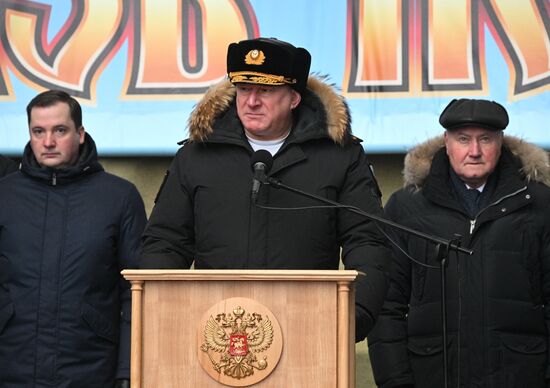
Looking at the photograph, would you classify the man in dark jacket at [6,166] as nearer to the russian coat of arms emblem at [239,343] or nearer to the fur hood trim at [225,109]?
the fur hood trim at [225,109]

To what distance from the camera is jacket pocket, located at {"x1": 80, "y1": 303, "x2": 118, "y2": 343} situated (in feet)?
14.6

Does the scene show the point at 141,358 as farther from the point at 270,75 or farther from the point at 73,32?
the point at 73,32

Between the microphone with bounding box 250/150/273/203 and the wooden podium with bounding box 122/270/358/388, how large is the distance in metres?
0.52

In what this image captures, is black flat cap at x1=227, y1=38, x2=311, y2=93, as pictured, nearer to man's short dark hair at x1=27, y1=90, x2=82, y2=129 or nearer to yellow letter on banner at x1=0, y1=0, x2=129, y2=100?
man's short dark hair at x1=27, y1=90, x2=82, y2=129

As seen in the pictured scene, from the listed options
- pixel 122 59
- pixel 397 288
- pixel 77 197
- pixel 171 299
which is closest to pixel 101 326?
pixel 77 197

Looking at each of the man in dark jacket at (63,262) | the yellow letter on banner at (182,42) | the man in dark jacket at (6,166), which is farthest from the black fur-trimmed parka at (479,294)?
the man in dark jacket at (6,166)

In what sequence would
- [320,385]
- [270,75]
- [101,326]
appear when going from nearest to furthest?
[320,385], [270,75], [101,326]

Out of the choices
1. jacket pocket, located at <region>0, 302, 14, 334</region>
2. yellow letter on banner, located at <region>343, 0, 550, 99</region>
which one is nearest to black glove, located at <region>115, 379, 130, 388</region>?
jacket pocket, located at <region>0, 302, 14, 334</region>

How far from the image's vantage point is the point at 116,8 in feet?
19.3

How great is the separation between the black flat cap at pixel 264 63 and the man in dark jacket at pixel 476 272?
103cm

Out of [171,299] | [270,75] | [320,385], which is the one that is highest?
[270,75]

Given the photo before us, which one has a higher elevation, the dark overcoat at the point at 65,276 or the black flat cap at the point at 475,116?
the black flat cap at the point at 475,116

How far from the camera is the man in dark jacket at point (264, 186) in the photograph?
390 centimetres

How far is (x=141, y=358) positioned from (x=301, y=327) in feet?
1.39
